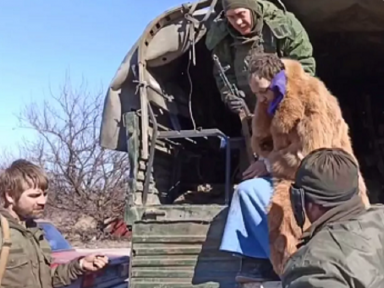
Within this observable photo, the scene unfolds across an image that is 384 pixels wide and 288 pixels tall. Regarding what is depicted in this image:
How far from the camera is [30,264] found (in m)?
3.21

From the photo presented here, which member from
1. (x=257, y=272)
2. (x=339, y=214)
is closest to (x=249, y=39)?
(x=257, y=272)

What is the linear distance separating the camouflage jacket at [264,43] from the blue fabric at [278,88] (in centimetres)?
98

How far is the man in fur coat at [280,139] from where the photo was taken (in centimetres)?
378

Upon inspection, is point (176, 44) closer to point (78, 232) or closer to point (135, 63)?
point (135, 63)

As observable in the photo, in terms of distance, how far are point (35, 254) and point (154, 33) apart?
A: 2.58 metres

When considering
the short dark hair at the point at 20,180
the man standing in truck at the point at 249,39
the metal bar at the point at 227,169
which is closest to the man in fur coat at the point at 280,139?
the man standing in truck at the point at 249,39

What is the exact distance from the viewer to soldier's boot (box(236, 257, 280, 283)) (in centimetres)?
392

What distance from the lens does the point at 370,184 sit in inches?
266

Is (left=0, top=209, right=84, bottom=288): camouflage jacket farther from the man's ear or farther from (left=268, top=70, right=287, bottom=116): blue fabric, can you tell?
(left=268, top=70, right=287, bottom=116): blue fabric

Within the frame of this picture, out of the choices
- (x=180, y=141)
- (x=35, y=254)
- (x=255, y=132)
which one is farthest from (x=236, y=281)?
(x=180, y=141)

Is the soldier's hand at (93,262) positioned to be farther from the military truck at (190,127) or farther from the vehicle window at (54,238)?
the vehicle window at (54,238)

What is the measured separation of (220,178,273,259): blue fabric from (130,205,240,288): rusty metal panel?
35 centimetres

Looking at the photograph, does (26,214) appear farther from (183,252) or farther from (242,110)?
(242,110)

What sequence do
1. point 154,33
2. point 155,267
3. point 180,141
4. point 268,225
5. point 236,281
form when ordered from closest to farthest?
point 268,225 → point 236,281 → point 155,267 → point 154,33 → point 180,141
